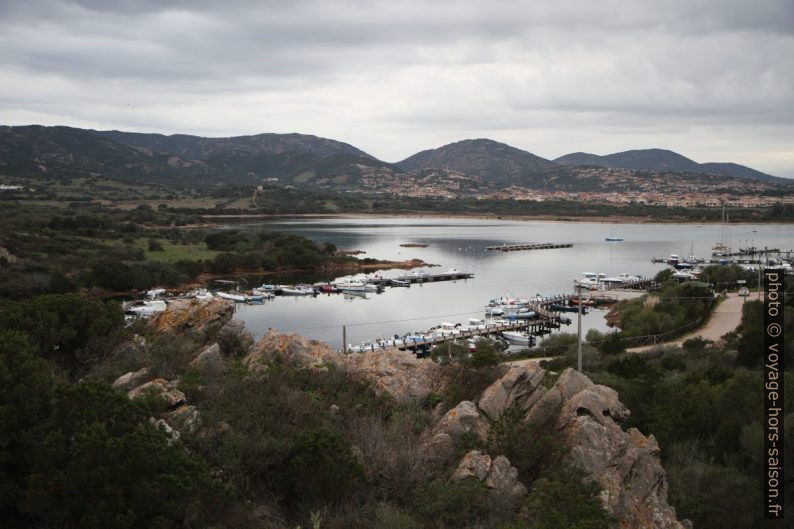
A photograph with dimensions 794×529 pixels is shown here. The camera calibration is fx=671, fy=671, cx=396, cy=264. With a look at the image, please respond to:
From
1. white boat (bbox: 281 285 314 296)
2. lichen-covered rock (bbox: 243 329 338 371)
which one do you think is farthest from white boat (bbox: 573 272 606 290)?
lichen-covered rock (bbox: 243 329 338 371)

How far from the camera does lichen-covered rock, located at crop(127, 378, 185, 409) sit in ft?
26.3

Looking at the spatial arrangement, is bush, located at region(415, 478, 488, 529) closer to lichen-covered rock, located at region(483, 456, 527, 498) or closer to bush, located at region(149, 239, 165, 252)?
lichen-covered rock, located at region(483, 456, 527, 498)

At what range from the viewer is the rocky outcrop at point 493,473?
7645 mm

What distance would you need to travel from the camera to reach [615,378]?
1536 cm

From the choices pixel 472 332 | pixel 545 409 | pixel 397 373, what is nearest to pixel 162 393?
pixel 397 373

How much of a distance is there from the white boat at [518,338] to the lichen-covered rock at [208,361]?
1112 inches

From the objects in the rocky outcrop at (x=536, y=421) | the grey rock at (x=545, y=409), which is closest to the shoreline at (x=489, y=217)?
the rocky outcrop at (x=536, y=421)

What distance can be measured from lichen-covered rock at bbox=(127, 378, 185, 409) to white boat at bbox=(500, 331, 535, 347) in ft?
99.9

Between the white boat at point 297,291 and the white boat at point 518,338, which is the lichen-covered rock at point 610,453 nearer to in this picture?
the white boat at point 518,338

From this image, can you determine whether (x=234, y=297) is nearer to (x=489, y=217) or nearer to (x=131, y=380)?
(x=131, y=380)

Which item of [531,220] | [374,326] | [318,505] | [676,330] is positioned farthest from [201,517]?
[531,220]

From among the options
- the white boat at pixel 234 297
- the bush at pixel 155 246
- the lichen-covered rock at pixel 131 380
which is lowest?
the white boat at pixel 234 297

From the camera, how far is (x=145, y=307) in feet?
139

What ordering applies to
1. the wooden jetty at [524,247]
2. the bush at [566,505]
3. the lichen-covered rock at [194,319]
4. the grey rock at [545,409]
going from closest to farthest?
1. the bush at [566,505]
2. the grey rock at [545,409]
3. the lichen-covered rock at [194,319]
4. the wooden jetty at [524,247]
